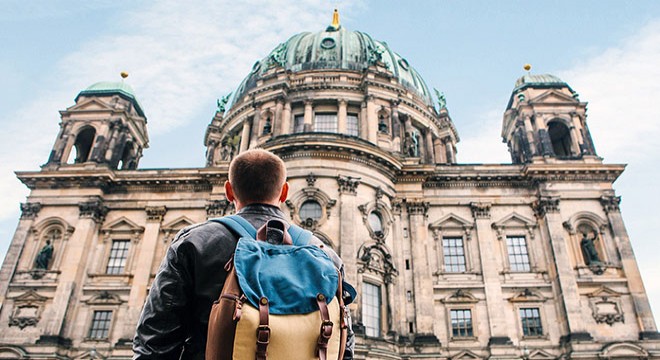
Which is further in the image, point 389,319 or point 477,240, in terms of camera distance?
point 477,240

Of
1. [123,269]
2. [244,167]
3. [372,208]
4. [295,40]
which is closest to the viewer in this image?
[244,167]

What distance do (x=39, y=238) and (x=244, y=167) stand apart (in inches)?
1211

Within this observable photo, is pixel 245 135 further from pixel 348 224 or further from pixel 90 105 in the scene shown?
pixel 348 224

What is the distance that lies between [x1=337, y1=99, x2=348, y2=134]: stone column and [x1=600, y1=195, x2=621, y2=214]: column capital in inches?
655

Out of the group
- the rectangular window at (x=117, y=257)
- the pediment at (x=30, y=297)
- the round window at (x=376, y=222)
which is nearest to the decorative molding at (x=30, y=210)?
the pediment at (x=30, y=297)

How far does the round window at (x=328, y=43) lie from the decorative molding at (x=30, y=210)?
24381 mm

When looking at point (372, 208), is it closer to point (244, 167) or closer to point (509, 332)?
point (509, 332)

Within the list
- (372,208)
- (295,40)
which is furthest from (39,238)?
(295,40)

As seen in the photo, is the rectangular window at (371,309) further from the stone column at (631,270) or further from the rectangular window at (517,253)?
the stone column at (631,270)

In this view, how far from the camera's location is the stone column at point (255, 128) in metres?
33.4

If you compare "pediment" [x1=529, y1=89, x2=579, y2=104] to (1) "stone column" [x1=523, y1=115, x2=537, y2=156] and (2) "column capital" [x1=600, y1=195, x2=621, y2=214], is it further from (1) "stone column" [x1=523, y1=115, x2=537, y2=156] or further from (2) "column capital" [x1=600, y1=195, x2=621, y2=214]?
(2) "column capital" [x1=600, y1=195, x2=621, y2=214]

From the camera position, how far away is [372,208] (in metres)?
26.1

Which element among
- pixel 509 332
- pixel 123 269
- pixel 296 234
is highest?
pixel 123 269

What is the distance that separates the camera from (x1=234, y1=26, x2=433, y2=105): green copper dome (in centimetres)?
3820
